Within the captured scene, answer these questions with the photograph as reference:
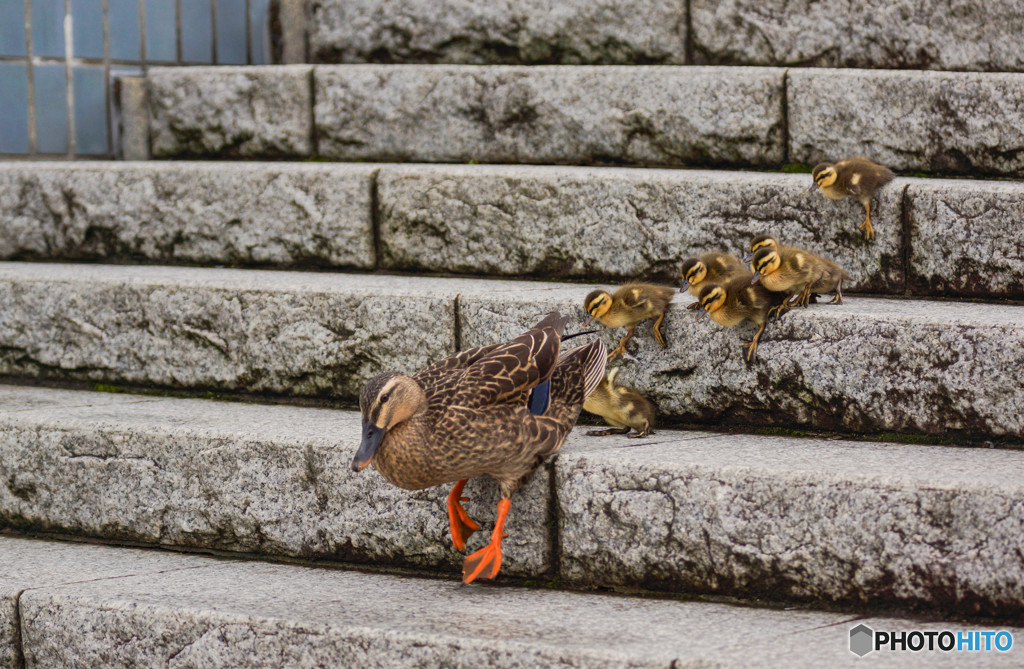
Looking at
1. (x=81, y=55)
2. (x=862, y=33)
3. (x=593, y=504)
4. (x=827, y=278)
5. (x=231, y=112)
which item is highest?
(x=862, y=33)

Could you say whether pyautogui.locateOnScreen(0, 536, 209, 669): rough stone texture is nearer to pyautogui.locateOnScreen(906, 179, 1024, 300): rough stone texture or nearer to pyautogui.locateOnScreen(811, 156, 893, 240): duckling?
pyautogui.locateOnScreen(811, 156, 893, 240): duckling

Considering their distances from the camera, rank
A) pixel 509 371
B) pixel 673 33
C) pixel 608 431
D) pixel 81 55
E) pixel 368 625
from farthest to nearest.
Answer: pixel 81 55 → pixel 673 33 → pixel 608 431 → pixel 509 371 → pixel 368 625

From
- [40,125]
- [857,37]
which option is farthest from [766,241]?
[40,125]

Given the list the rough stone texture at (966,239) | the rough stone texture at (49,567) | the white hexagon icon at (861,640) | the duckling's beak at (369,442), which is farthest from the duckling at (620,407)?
the rough stone texture at (49,567)

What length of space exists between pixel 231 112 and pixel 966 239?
384 centimetres

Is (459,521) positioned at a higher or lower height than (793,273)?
lower

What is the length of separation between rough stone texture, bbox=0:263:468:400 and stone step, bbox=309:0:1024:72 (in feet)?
6.00

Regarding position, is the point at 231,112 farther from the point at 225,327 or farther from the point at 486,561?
the point at 486,561

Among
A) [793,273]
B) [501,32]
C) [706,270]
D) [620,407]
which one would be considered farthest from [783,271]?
[501,32]

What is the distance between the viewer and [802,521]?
3.23m

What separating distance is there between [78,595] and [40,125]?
3668mm

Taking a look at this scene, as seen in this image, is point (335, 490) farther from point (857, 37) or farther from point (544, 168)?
point (857, 37)

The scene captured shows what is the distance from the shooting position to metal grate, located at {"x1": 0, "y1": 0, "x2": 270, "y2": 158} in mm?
6098

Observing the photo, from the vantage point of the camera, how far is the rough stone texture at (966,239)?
4125 millimetres
